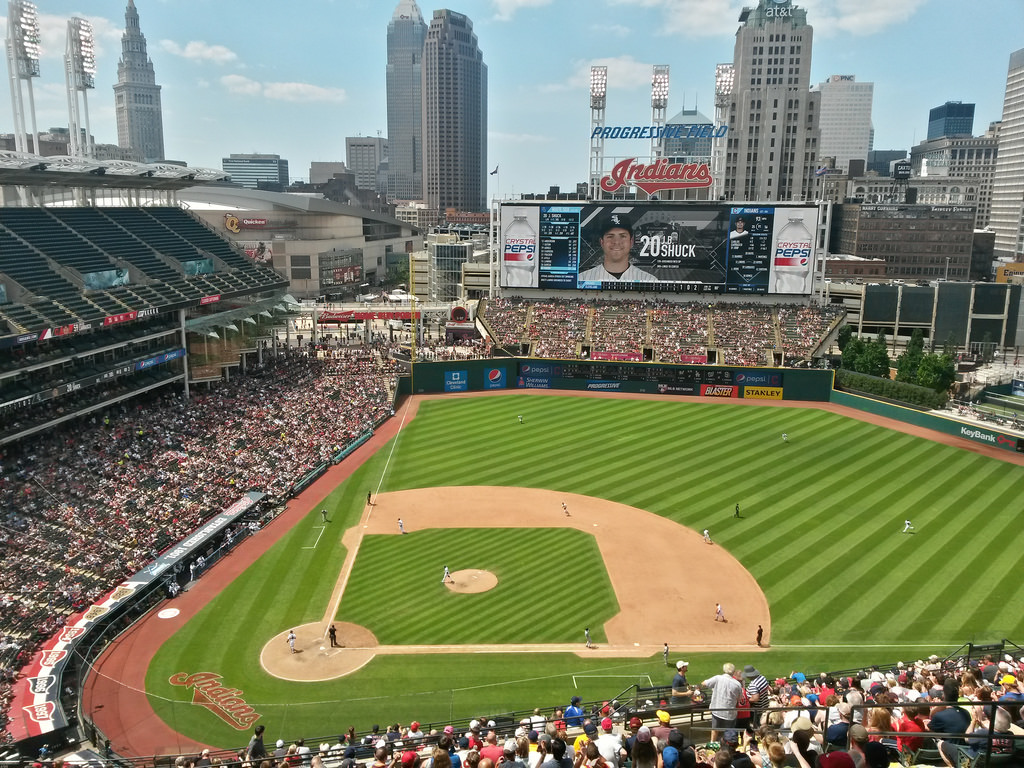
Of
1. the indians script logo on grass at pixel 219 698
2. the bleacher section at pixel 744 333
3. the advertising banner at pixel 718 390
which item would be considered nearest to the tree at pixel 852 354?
the bleacher section at pixel 744 333

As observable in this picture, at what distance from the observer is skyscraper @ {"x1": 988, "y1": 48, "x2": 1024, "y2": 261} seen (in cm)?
14488

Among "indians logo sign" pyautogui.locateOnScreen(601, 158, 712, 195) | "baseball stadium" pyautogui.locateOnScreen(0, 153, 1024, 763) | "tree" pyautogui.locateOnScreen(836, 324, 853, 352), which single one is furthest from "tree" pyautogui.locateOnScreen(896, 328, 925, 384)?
"indians logo sign" pyautogui.locateOnScreen(601, 158, 712, 195)

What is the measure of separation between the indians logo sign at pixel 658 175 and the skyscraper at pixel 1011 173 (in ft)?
348

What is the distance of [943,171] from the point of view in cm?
17375

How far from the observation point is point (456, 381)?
6031cm

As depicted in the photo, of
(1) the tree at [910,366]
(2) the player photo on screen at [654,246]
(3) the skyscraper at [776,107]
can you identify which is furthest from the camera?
(3) the skyscraper at [776,107]

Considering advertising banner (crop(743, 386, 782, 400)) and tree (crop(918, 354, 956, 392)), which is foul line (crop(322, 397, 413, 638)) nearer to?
advertising banner (crop(743, 386, 782, 400))

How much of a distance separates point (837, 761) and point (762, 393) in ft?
176

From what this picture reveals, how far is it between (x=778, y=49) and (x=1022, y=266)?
164ft

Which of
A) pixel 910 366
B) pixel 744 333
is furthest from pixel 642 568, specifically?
pixel 744 333

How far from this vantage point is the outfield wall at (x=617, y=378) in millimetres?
58000

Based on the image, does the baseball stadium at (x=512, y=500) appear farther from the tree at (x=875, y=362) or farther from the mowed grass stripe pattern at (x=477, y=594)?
the tree at (x=875, y=362)

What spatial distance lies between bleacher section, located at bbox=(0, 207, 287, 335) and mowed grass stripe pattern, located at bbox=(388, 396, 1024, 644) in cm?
1767

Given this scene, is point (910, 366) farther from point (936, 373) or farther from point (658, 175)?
point (658, 175)
